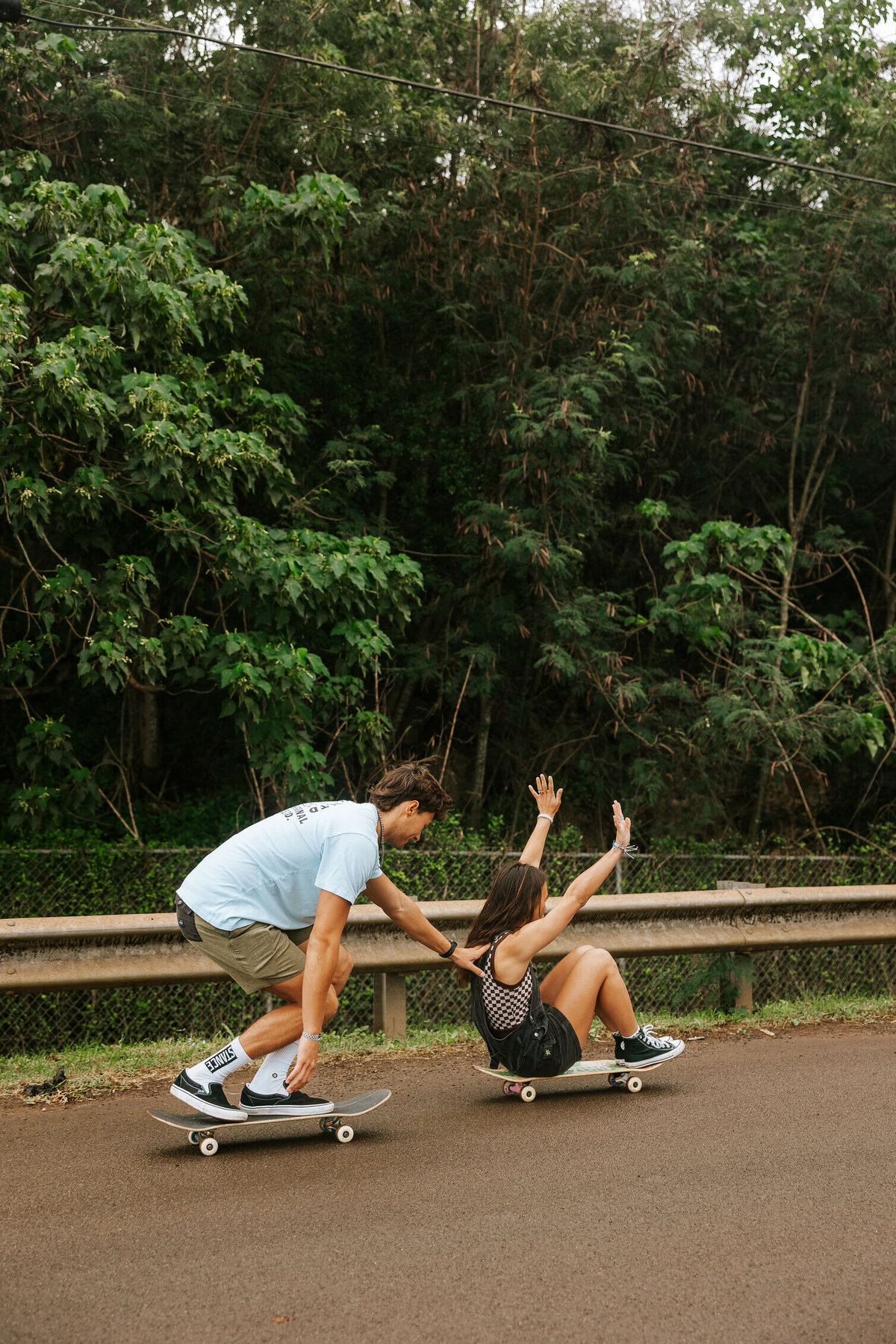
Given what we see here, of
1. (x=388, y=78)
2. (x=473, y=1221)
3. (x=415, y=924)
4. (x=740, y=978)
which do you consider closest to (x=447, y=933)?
(x=415, y=924)

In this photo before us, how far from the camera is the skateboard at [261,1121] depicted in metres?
4.59

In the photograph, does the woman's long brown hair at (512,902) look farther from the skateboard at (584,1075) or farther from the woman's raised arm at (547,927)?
the skateboard at (584,1075)

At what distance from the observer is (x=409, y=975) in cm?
787

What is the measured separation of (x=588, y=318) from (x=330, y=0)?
3.87 meters

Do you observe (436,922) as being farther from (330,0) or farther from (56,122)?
(330,0)

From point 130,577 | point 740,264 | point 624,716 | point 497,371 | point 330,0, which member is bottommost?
point 624,716

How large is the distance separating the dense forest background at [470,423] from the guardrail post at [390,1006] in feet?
8.24

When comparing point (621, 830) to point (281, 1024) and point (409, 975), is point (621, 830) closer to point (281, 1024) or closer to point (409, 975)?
point (281, 1024)

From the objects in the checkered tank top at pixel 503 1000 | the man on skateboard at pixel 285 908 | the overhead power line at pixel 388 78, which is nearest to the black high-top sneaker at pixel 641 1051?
the checkered tank top at pixel 503 1000

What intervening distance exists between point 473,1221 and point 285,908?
140cm

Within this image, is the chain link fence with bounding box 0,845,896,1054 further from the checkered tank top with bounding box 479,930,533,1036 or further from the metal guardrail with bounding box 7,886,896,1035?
the checkered tank top with bounding box 479,930,533,1036

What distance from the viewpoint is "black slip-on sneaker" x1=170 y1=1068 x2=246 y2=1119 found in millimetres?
4520

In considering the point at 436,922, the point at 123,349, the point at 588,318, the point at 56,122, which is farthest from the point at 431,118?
the point at 436,922

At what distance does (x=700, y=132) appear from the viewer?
12680 millimetres
